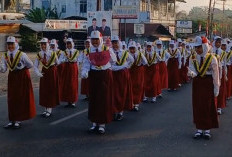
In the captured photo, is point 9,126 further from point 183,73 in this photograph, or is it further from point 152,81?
point 183,73

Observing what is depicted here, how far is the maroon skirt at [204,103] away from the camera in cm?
773

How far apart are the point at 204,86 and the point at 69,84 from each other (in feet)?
16.0

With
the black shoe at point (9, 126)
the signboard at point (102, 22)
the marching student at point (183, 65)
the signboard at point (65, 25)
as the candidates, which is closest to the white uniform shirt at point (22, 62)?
the black shoe at point (9, 126)

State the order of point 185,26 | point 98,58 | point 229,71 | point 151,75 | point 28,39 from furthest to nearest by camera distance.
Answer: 1. point 185,26
2. point 28,39
3. point 151,75
4. point 229,71
5. point 98,58

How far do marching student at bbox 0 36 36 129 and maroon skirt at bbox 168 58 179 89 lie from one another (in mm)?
7740

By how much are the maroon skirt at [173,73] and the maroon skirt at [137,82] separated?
4.50 metres

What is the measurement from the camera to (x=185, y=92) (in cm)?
1498

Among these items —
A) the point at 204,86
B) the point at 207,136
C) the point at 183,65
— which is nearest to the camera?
the point at 204,86

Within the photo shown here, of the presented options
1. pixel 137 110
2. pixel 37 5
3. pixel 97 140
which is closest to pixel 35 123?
pixel 97 140

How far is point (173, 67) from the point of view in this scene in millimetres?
15555

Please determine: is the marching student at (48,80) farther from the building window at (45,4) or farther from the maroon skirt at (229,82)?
the building window at (45,4)

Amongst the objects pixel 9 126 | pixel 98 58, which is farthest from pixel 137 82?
pixel 9 126

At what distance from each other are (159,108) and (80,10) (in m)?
33.5

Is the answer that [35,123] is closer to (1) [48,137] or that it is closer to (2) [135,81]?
(1) [48,137]
